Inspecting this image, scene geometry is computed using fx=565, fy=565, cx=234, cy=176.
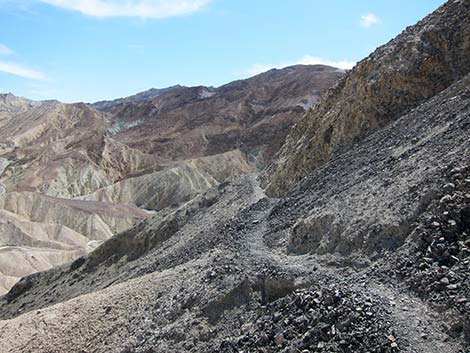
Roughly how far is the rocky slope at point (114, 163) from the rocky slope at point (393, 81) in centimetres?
4118

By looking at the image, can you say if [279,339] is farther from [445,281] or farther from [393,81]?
[393,81]

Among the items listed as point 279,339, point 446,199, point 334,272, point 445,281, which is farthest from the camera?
point 334,272

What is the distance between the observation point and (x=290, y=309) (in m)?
12.6

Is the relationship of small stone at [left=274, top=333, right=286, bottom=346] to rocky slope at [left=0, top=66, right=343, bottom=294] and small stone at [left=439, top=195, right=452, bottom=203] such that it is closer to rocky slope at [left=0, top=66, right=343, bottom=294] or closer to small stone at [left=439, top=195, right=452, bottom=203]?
small stone at [left=439, top=195, right=452, bottom=203]

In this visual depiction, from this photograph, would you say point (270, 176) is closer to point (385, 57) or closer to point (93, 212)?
point (385, 57)

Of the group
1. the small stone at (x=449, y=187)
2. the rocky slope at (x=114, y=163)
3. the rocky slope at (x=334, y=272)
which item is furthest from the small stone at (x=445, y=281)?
the rocky slope at (x=114, y=163)

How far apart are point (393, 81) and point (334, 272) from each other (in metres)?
13.5

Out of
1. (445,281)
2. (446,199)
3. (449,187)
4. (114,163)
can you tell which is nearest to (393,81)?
(449,187)

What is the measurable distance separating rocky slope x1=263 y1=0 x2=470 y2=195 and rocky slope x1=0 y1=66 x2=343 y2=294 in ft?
135

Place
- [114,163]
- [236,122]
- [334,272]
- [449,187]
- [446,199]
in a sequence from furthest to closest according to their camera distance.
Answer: [236,122]
[114,163]
[334,272]
[449,187]
[446,199]

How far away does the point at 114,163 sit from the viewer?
110125 millimetres

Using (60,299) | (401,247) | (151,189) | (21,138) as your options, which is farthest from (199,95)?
(401,247)

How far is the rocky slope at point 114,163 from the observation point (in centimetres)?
7438

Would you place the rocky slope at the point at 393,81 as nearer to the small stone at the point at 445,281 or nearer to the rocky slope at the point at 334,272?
the rocky slope at the point at 334,272
